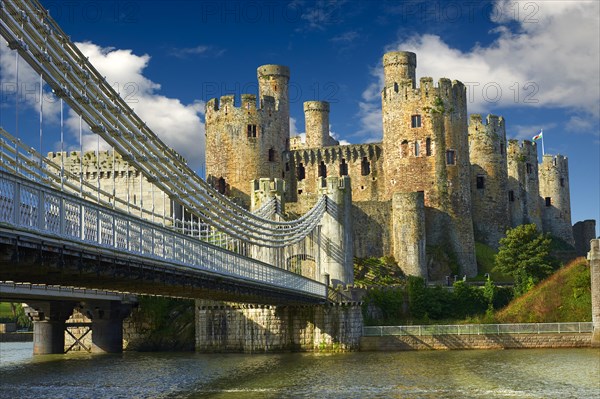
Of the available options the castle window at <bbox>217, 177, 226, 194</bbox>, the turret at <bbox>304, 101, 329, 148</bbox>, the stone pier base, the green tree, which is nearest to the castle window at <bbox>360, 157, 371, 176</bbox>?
the castle window at <bbox>217, 177, 226, 194</bbox>

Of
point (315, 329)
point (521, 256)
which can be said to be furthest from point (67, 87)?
point (521, 256)

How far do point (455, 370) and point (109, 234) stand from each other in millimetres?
17874

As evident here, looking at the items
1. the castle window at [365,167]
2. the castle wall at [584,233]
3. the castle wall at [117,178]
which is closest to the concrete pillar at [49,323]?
the castle wall at [117,178]

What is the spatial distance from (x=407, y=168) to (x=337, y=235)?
15.9m

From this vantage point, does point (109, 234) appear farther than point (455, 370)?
No

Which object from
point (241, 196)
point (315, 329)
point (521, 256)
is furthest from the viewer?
point (241, 196)

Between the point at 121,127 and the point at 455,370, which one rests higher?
the point at 121,127

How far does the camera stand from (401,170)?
221 ft

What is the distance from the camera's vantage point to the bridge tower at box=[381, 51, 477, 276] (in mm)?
65562

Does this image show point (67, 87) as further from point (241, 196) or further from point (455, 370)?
point (241, 196)

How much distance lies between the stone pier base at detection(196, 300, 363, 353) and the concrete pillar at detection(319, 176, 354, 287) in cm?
305

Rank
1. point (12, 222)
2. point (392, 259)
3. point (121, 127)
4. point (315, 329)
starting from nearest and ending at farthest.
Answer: point (12, 222), point (121, 127), point (315, 329), point (392, 259)

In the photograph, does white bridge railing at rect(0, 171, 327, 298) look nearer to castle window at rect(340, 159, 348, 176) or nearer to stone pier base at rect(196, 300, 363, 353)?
stone pier base at rect(196, 300, 363, 353)

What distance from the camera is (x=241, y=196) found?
237ft
